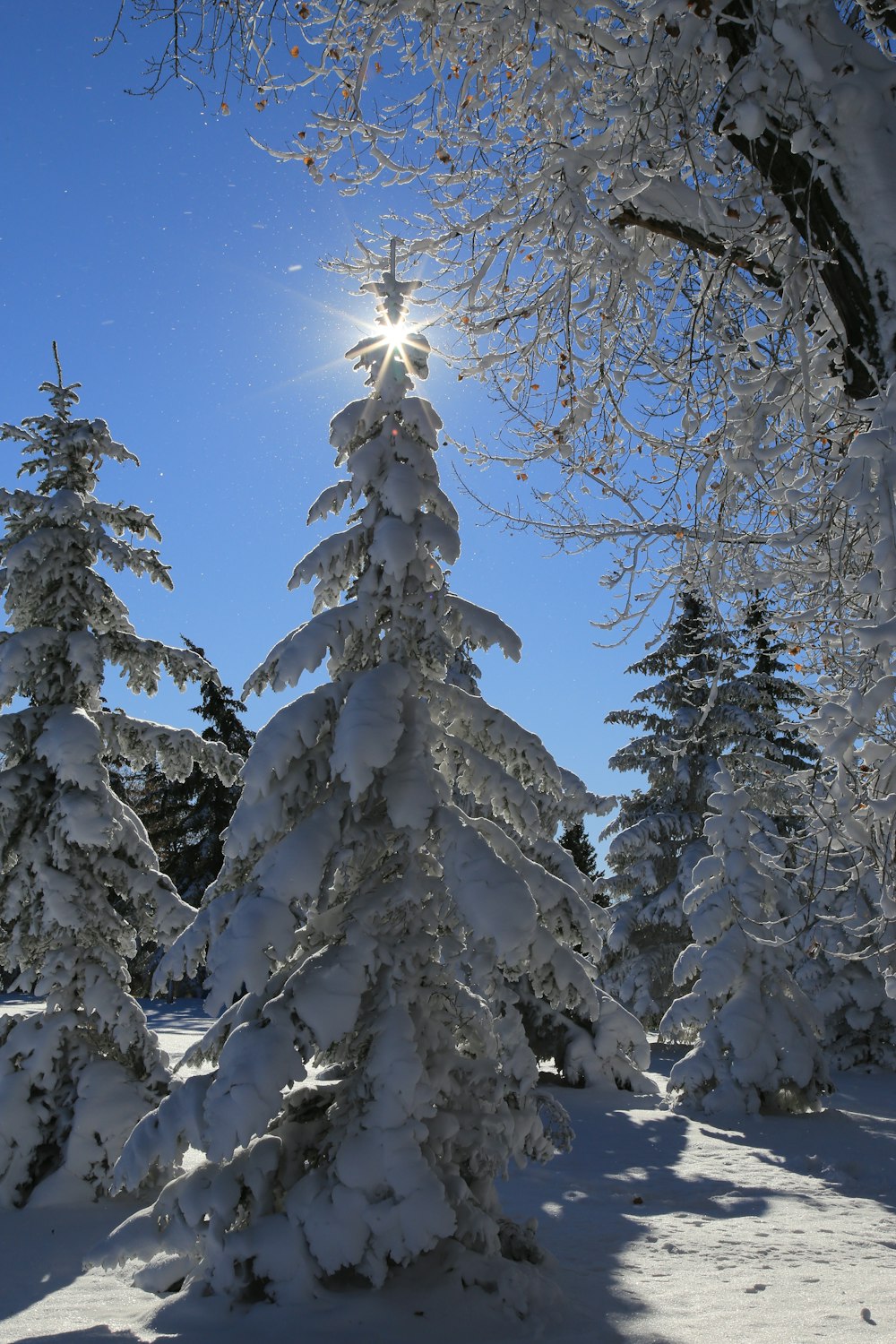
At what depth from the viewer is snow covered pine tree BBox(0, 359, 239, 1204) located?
9.47 meters

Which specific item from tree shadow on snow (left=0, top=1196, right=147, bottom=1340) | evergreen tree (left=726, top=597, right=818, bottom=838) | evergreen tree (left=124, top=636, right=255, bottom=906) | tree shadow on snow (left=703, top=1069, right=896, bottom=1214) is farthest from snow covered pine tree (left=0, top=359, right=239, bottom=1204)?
evergreen tree (left=124, top=636, right=255, bottom=906)

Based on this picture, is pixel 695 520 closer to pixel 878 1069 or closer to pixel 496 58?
pixel 496 58

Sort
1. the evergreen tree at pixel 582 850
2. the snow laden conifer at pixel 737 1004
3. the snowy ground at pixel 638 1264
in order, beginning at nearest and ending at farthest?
the snowy ground at pixel 638 1264, the snow laden conifer at pixel 737 1004, the evergreen tree at pixel 582 850

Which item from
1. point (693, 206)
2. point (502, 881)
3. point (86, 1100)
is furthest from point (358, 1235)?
point (693, 206)

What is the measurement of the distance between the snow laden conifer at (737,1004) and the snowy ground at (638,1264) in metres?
1.17

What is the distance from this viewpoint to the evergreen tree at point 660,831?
23.6 meters

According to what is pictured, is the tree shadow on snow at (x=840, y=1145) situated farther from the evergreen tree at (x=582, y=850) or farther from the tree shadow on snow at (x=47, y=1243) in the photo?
the evergreen tree at (x=582, y=850)

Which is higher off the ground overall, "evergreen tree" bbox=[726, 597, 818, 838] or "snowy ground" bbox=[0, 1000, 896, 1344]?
"evergreen tree" bbox=[726, 597, 818, 838]

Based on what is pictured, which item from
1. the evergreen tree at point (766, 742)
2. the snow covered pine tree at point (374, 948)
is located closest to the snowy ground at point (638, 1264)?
the snow covered pine tree at point (374, 948)

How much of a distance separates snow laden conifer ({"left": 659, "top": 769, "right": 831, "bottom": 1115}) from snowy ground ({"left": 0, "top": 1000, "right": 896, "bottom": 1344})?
1.17 meters

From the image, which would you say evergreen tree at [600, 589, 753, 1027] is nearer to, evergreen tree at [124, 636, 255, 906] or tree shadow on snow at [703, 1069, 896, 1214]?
tree shadow on snow at [703, 1069, 896, 1214]

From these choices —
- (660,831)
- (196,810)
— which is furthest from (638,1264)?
(196,810)

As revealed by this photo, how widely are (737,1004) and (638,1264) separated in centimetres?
792

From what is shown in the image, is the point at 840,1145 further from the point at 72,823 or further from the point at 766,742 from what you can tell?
the point at 766,742
